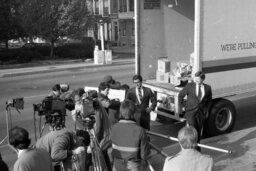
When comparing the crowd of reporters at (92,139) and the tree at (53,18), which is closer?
the crowd of reporters at (92,139)

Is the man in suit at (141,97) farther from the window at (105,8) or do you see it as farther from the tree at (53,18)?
the window at (105,8)

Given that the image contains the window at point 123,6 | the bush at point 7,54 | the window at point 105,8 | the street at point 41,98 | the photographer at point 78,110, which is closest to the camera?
the photographer at point 78,110

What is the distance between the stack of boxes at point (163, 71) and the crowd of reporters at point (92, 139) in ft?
9.68

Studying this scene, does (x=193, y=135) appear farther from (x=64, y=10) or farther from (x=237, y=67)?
(x=64, y=10)

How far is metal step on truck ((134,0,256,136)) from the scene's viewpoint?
27.5 ft

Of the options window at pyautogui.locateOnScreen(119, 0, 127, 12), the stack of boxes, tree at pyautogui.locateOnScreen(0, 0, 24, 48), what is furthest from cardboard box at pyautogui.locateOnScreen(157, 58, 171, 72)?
window at pyautogui.locateOnScreen(119, 0, 127, 12)

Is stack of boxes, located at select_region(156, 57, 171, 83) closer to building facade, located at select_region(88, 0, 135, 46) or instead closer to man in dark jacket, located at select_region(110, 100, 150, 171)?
man in dark jacket, located at select_region(110, 100, 150, 171)

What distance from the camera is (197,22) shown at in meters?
8.20

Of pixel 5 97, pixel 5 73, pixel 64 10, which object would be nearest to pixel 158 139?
pixel 5 97

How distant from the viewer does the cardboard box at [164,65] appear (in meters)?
9.95

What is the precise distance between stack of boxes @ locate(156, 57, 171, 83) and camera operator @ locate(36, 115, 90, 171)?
5278mm

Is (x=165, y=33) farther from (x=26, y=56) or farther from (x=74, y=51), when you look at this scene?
(x=74, y=51)

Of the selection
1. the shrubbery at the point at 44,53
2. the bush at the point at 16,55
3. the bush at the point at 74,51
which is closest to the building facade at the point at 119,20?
the bush at the point at 74,51

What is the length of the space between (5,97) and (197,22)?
949 centimetres
